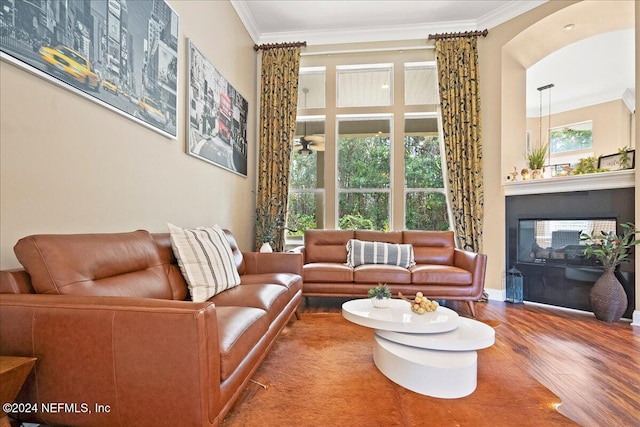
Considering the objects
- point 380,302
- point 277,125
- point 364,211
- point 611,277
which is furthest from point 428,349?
point 277,125

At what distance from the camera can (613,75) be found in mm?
4996

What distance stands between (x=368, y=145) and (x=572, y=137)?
4.45 metres

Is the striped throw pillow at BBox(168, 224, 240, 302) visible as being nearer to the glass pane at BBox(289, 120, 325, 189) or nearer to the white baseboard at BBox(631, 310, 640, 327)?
the glass pane at BBox(289, 120, 325, 189)

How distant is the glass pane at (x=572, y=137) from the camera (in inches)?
228

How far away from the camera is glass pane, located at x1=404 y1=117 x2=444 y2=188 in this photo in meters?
4.39

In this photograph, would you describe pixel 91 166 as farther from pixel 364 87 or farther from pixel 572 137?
pixel 572 137

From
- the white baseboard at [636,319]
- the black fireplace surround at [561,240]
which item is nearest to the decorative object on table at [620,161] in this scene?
the black fireplace surround at [561,240]

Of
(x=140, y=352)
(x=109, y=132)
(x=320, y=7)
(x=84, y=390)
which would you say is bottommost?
(x=84, y=390)

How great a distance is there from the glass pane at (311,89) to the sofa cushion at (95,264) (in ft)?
11.2

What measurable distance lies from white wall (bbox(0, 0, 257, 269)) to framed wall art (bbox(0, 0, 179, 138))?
0.08 metres

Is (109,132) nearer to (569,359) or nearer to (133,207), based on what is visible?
(133,207)

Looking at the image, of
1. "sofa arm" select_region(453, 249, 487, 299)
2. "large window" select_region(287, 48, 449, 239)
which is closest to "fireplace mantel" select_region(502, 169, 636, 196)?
"large window" select_region(287, 48, 449, 239)

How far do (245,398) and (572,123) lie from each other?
290 inches

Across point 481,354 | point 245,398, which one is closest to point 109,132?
point 245,398
